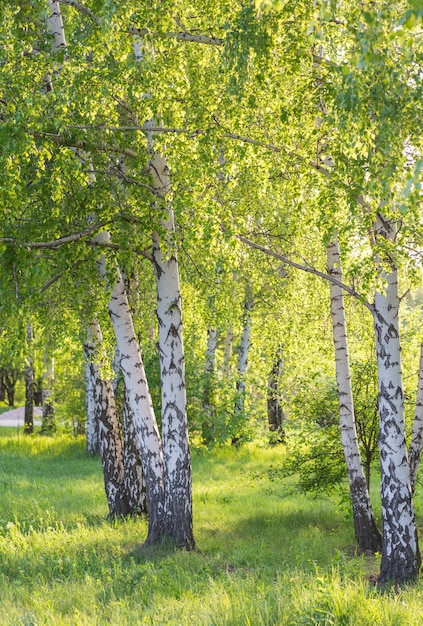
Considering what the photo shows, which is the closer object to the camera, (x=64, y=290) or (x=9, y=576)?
(x=9, y=576)

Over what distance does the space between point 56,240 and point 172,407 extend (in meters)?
2.72

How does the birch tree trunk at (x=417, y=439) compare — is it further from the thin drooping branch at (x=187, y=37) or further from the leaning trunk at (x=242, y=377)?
the leaning trunk at (x=242, y=377)

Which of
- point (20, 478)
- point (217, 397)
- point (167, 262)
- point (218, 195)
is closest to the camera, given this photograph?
point (218, 195)

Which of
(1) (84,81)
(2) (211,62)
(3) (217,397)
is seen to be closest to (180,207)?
(1) (84,81)

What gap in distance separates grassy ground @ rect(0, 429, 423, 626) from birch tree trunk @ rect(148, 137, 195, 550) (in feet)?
1.41

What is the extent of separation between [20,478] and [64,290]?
7.19 metres

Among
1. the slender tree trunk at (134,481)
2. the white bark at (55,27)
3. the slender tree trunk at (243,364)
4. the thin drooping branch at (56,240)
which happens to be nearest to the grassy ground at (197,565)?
the slender tree trunk at (134,481)

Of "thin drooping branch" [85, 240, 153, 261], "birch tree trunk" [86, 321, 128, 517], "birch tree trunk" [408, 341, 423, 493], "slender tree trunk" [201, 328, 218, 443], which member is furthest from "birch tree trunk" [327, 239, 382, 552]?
"slender tree trunk" [201, 328, 218, 443]

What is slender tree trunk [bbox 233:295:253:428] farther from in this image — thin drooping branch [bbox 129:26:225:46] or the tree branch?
thin drooping branch [bbox 129:26:225:46]

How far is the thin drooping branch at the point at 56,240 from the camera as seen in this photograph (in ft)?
27.9

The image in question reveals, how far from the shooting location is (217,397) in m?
19.9

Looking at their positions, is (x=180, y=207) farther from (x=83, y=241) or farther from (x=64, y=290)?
(x=64, y=290)

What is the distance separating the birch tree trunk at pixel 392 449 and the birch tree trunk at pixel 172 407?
281 cm

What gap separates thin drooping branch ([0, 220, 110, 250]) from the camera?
8516mm
